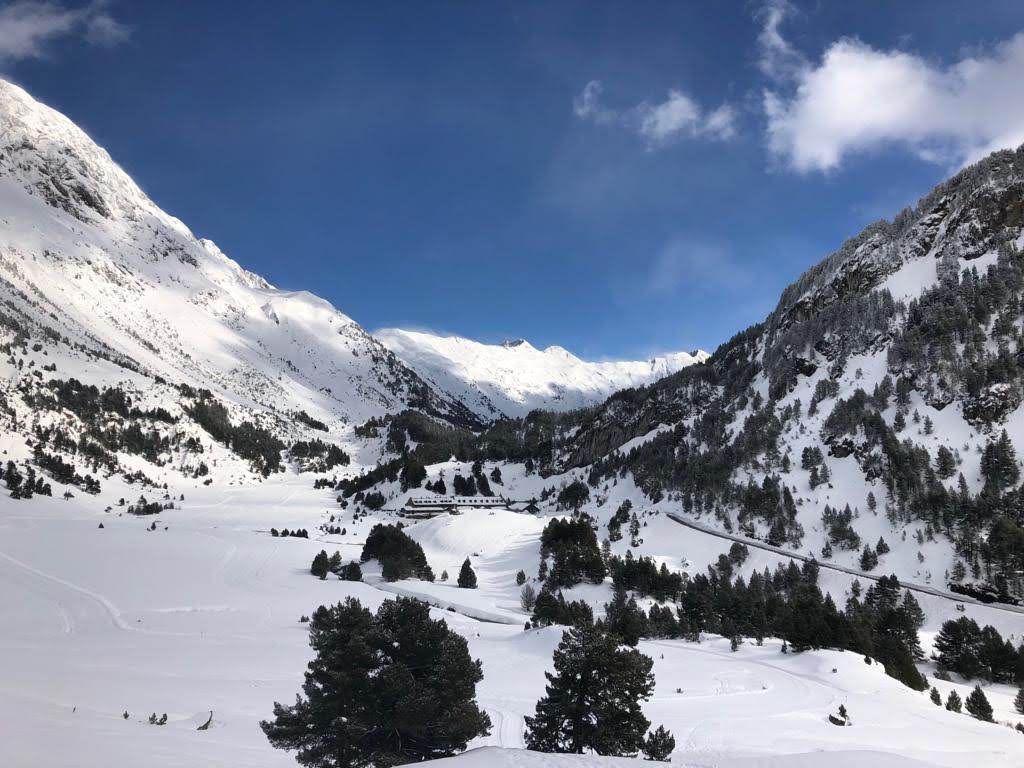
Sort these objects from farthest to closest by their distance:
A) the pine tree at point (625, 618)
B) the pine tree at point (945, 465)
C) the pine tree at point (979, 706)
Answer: the pine tree at point (945, 465) < the pine tree at point (625, 618) < the pine tree at point (979, 706)

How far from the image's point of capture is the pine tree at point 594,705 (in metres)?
18.6

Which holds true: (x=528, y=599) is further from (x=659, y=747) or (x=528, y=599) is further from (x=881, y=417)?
(x=881, y=417)

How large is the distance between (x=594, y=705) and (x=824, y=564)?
7071 centimetres

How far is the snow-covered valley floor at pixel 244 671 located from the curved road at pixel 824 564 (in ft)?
7.83

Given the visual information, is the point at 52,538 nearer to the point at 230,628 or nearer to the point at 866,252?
the point at 230,628

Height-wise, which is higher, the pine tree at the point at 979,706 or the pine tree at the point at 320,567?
the pine tree at the point at 320,567

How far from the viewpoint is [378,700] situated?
54.4ft

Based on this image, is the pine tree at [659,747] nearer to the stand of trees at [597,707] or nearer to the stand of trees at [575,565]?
the stand of trees at [597,707]

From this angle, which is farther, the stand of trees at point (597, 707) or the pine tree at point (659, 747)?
the stand of trees at point (597, 707)

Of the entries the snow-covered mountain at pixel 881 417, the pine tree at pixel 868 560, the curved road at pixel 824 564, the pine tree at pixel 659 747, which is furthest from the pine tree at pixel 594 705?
the pine tree at pixel 868 560

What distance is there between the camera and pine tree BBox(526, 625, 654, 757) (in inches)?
731

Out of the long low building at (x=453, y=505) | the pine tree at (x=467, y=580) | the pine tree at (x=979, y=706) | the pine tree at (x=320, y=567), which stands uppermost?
the long low building at (x=453, y=505)

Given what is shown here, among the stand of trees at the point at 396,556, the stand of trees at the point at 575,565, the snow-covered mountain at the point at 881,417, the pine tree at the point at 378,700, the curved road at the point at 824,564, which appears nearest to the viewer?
the pine tree at the point at 378,700

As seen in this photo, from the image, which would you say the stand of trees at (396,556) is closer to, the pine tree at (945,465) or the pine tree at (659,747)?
the pine tree at (659,747)
